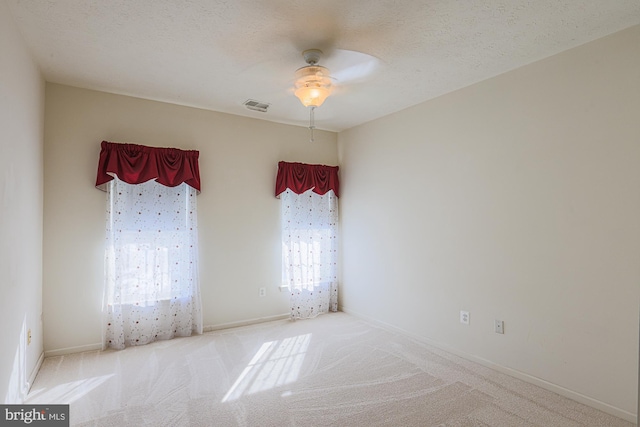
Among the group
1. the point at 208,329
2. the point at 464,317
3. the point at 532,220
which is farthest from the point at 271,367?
the point at 532,220

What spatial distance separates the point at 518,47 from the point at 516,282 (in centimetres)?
187

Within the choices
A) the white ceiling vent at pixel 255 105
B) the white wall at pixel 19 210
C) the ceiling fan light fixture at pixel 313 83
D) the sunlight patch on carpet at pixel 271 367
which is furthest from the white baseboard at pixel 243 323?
the ceiling fan light fixture at pixel 313 83

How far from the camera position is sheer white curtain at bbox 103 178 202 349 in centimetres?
363

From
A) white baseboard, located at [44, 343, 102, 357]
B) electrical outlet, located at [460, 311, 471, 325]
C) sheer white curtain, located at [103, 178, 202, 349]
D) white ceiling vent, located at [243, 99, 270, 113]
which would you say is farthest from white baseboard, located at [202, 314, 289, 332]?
white ceiling vent, located at [243, 99, 270, 113]

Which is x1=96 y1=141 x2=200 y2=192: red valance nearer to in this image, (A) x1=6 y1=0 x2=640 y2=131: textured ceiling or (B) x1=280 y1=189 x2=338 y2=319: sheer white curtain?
(A) x1=6 y1=0 x2=640 y2=131: textured ceiling

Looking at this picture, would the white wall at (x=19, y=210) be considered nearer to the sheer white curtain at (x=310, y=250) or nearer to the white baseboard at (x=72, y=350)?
the white baseboard at (x=72, y=350)

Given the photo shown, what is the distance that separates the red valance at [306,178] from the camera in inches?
183

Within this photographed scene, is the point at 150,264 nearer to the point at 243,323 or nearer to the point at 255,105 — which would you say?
the point at 243,323

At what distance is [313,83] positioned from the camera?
290 cm

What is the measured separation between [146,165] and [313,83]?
204cm

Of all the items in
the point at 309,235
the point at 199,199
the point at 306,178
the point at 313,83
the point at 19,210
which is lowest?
the point at 309,235

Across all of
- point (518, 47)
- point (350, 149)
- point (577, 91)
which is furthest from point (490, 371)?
point (350, 149)

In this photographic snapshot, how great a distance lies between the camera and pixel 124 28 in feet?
8.05

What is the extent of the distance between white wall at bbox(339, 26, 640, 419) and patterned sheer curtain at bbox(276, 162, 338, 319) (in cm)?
95
